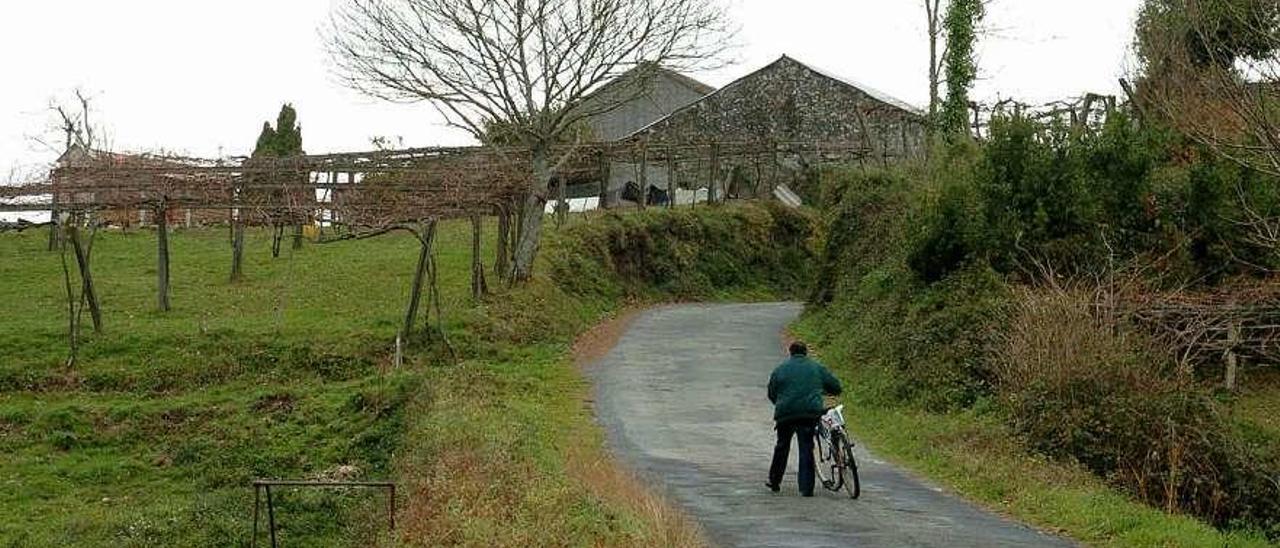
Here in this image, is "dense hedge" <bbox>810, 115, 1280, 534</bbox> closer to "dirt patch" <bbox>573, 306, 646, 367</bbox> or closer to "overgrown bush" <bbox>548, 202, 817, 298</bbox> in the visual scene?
"dirt patch" <bbox>573, 306, 646, 367</bbox>

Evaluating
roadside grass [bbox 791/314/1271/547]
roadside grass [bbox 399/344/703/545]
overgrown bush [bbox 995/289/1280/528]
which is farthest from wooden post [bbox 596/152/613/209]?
overgrown bush [bbox 995/289/1280/528]

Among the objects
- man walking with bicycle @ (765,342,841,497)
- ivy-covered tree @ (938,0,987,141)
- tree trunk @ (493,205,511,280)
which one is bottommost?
man walking with bicycle @ (765,342,841,497)

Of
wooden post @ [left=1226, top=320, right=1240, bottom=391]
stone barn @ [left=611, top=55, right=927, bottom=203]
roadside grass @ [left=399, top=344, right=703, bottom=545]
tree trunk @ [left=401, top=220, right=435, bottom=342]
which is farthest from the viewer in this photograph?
stone barn @ [left=611, top=55, right=927, bottom=203]

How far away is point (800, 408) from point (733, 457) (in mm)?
2985

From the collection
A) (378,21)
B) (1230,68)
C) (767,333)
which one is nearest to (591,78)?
(378,21)

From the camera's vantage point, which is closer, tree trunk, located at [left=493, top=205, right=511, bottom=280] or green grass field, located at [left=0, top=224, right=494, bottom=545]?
green grass field, located at [left=0, top=224, right=494, bottom=545]

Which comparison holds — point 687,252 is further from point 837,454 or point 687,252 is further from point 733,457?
point 837,454

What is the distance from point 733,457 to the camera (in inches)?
670

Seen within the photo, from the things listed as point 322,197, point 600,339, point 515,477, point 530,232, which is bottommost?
point 600,339

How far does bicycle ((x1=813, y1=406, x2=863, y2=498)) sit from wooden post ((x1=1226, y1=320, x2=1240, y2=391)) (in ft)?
29.5

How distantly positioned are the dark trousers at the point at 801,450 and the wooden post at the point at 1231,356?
9.25 meters

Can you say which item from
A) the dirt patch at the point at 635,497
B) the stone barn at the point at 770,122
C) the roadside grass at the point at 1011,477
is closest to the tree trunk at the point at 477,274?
the roadside grass at the point at 1011,477

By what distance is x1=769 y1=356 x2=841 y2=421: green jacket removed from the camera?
14.2m

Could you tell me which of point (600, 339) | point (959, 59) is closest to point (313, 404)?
point (600, 339)
